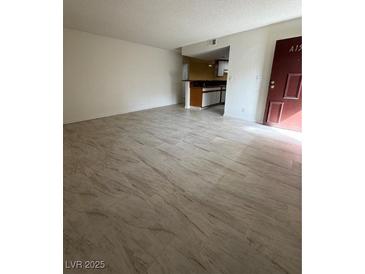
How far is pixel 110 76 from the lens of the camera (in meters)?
5.39

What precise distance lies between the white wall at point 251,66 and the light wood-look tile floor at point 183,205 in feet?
5.89

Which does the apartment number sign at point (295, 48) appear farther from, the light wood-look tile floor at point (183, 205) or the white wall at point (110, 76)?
the white wall at point (110, 76)

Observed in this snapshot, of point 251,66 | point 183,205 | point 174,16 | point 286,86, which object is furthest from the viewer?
point 251,66

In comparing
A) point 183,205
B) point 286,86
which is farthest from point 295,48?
point 183,205

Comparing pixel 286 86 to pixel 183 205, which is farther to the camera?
pixel 286 86

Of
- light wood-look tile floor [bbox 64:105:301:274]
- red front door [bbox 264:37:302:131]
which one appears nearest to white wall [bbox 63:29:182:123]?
light wood-look tile floor [bbox 64:105:301:274]

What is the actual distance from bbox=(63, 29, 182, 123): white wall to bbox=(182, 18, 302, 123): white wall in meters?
2.58

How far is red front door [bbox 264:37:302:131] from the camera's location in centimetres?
385

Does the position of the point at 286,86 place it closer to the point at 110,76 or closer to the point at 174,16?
the point at 174,16

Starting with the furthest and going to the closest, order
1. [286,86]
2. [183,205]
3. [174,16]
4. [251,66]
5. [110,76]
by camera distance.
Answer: [110,76] → [251,66] → [286,86] → [174,16] → [183,205]

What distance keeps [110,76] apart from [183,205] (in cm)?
498

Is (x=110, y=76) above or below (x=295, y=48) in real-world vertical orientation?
below
